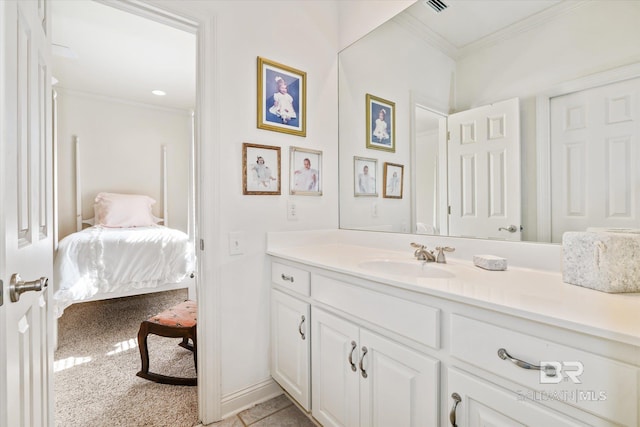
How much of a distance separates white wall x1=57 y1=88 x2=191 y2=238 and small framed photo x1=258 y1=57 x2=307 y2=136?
8.32 ft

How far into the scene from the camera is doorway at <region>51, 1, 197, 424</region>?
2459 mm

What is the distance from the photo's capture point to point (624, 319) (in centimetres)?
62

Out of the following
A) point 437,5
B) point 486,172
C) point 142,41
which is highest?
point 142,41

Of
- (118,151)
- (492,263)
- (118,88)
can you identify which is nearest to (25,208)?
(492,263)

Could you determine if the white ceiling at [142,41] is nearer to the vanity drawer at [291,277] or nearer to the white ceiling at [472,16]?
the white ceiling at [472,16]

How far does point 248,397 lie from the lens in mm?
1636

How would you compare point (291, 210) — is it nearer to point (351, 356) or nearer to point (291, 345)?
point (291, 345)

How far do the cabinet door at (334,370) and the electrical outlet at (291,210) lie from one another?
644mm

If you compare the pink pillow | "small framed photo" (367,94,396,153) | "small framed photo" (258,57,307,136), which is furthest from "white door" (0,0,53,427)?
the pink pillow

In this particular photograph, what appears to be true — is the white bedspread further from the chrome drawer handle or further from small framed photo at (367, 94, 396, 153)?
small framed photo at (367, 94, 396, 153)

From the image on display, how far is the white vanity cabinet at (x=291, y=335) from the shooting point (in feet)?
4.69

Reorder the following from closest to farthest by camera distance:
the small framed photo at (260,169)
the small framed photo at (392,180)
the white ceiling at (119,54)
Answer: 1. the small framed photo at (260,169)
2. the small framed photo at (392,180)
3. the white ceiling at (119,54)

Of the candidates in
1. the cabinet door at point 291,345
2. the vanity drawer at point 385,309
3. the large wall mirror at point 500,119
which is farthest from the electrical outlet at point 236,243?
the large wall mirror at point 500,119

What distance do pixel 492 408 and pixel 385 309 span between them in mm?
397
